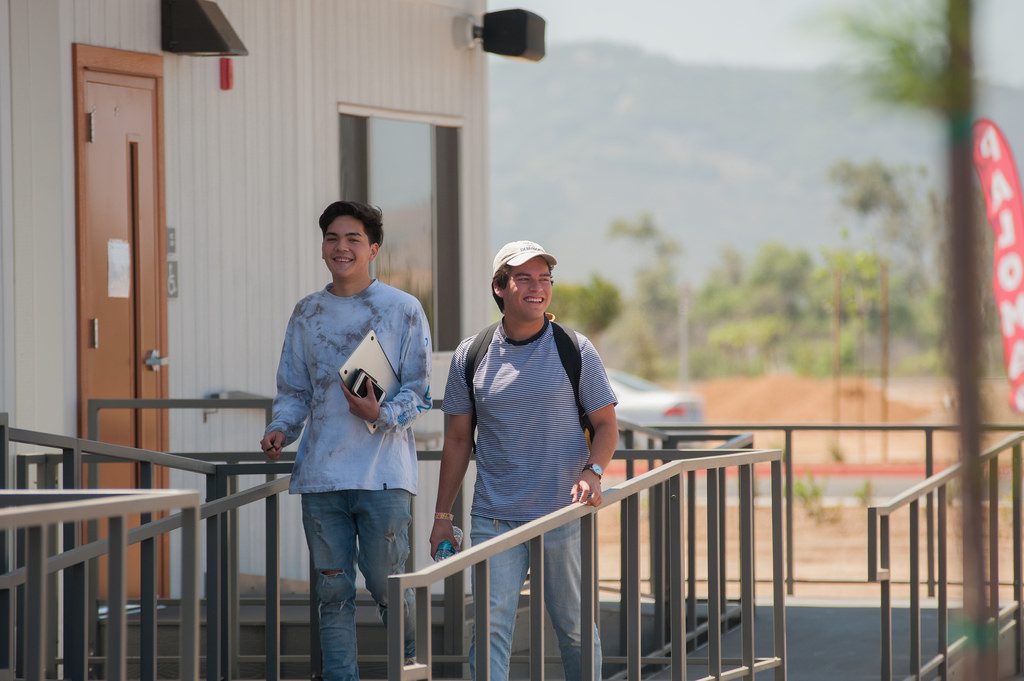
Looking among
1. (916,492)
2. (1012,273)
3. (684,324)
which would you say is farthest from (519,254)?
(684,324)

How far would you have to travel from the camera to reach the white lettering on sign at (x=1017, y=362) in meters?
13.7

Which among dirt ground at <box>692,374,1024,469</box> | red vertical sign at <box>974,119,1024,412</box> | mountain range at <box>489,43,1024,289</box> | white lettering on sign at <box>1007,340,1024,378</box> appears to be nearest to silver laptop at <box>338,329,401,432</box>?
red vertical sign at <box>974,119,1024,412</box>

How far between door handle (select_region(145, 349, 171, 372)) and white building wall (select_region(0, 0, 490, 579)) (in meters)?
0.11

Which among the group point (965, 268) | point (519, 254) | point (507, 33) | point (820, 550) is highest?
point (507, 33)

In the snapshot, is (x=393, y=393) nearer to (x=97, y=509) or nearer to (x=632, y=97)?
(x=97, y=509)

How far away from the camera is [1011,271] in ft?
47.8

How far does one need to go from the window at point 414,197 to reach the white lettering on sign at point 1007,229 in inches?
261

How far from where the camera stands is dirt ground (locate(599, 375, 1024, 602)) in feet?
19.9

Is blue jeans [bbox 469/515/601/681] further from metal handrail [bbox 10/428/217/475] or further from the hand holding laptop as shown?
metal handrail [bbox 10/428/217/475]

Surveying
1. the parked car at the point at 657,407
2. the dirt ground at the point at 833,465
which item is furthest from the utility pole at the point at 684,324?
the parked car at the point at 657,407

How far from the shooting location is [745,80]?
585 ft

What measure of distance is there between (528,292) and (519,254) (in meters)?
0.14

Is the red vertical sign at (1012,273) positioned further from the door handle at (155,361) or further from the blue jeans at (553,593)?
the blue jeans at (553,593)

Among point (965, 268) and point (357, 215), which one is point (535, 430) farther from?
point (965, 268)
